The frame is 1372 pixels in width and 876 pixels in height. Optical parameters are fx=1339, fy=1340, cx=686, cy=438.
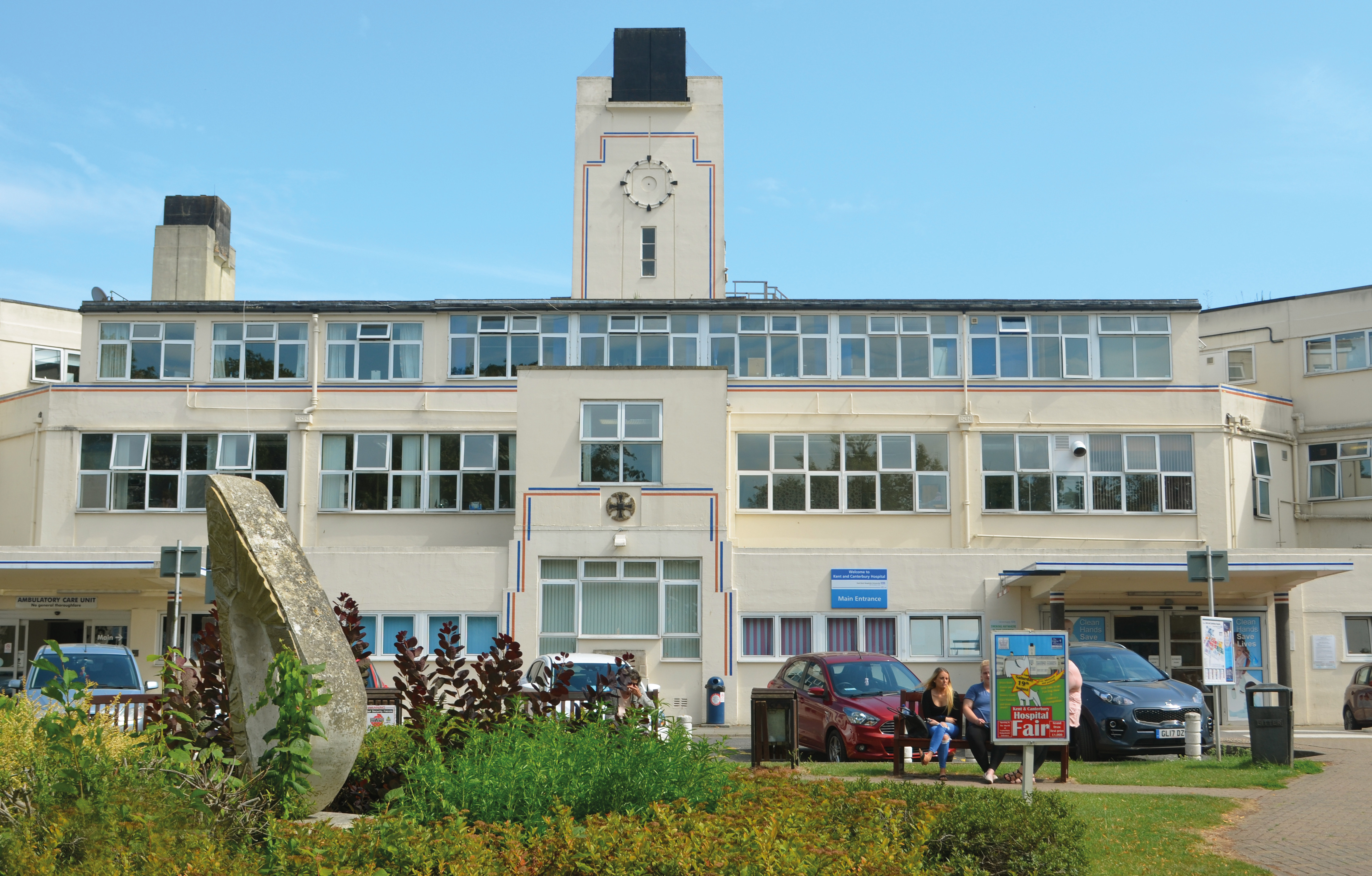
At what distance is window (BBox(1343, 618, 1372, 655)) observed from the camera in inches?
1176

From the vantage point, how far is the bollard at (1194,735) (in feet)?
58.9

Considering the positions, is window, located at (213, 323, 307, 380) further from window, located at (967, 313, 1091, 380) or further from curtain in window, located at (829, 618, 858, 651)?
window, located at (967, 313, 1091, 380)

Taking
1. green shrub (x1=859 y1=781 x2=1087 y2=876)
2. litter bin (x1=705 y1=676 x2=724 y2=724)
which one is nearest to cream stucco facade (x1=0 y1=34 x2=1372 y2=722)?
litter bin (x1=705 y1=676 x2=724 y2=724)

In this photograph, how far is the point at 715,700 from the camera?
27641 millimetres

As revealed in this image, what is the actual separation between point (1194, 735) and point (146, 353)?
85.6 ft

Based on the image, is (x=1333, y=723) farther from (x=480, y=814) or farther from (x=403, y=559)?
(x=480, y=814)

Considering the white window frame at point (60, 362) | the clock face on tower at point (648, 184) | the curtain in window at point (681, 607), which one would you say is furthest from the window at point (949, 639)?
the white window frame at point (60, 362)

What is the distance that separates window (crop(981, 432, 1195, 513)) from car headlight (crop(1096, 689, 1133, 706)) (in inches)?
538

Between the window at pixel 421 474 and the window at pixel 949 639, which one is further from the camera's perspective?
the window at pixel 421 474

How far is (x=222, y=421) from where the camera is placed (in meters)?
32.7

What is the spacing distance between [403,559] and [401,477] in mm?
3611

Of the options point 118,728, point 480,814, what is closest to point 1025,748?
point 480,814

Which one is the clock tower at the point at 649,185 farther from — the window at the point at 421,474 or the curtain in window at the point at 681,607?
the curtain in window at the point at 681,607

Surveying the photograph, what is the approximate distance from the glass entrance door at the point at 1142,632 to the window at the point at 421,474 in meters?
14.3
